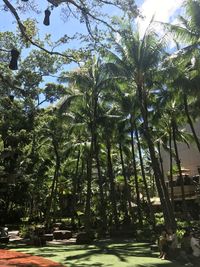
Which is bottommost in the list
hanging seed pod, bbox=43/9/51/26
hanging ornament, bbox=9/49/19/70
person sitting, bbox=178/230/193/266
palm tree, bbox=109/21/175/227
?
person sitting, bbox=178/230/193/266

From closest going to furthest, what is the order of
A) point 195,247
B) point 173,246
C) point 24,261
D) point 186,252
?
point 195,247 < point 186,252 < point 173,246 < point 24,261

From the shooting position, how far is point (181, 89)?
23203mm

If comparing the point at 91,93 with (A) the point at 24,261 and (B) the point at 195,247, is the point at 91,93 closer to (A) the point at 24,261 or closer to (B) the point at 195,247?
(A) the point at 24,261

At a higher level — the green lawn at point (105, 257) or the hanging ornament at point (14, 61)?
the hanging ornament at point (14, 61)

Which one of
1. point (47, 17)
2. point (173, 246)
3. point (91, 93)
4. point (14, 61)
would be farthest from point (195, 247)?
point (91, 93)

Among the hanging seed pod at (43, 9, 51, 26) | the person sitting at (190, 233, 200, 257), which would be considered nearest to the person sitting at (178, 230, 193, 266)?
the person sitting at (190, 233, 200, 257)

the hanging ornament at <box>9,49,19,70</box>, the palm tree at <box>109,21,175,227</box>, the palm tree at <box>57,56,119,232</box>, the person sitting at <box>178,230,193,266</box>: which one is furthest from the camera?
the palm tree at <box>57,56,119,232</box>

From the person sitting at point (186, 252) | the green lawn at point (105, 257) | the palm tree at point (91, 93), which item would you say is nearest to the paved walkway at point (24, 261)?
the green lawn at point (105, 257)

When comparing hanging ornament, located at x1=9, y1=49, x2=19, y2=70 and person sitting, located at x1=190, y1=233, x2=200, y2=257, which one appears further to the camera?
person sitting, located at x1=190, y1=233, x2=200, y2=257

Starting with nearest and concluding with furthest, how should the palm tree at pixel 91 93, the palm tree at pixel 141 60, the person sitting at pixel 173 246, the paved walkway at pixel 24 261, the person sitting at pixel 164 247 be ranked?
the paved walkway at pixel 24 261 < the person sitting at pixel 173 246 < the person sitting at pixel 164 247 < the palm tree at pixel 141 60 < the palm tree at pixel 91 93

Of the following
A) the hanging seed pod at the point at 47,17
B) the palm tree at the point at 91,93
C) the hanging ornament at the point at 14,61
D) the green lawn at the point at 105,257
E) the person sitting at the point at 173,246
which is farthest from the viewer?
the palm tree at the point at 91,93

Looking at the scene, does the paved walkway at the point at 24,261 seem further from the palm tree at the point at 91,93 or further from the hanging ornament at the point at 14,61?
the palm tree at the point at 91,93

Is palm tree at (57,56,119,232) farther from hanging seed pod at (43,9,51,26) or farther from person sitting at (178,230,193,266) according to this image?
hanging seed pod at (43,9,51,26)

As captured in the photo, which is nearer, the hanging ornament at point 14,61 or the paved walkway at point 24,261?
the hanging ornament at point 14,61
